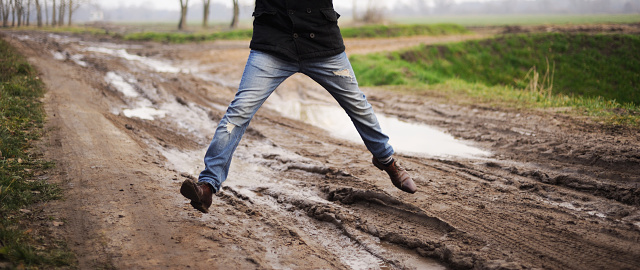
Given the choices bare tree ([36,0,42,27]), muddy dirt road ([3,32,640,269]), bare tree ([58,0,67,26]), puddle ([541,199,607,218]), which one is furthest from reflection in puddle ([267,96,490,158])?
bare tree ([58,0,67,26])

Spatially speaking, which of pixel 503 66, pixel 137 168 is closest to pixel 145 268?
pixel 137 168

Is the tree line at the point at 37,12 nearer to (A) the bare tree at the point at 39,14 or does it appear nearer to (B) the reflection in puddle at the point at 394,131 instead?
(A) the bare tree at the point at 39,14

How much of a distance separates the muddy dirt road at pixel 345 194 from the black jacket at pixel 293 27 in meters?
1.23

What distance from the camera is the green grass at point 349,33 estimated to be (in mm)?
24141

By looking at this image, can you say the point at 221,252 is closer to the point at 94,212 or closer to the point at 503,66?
the point at 94,212

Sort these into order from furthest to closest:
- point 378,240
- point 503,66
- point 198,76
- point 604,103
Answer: point 503,66
point 198,76
point 604,103
point 378,240

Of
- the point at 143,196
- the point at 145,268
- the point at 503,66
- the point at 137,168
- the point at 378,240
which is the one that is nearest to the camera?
the point at 145,268

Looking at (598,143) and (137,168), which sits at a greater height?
(598,143)

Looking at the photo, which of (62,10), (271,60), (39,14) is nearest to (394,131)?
(271,60)

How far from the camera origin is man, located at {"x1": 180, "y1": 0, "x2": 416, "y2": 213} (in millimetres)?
3152

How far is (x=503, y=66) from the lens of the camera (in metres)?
20.7

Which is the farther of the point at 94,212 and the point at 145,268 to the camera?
the point at 94,212

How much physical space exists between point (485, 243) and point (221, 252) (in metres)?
1.66

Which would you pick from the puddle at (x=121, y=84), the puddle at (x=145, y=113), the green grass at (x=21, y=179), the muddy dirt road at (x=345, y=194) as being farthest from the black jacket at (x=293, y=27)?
the puddle at (x=121, y=84)
